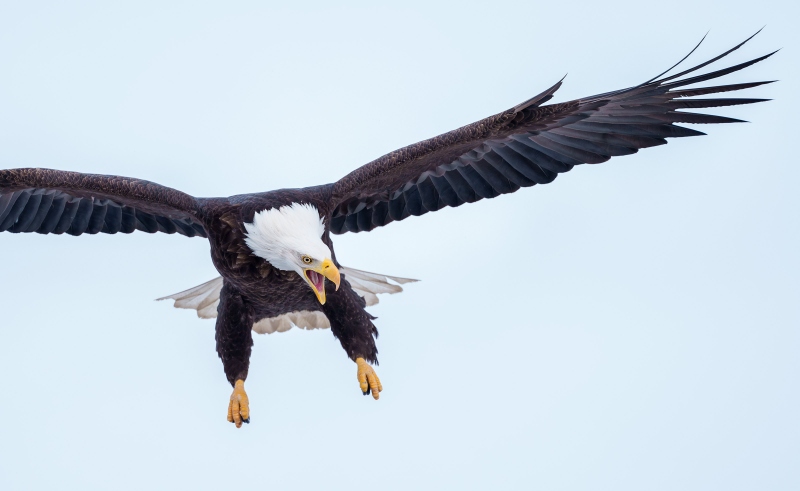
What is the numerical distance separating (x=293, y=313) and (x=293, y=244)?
184 cm

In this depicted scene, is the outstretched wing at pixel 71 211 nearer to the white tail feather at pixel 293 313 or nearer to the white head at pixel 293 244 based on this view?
the white tail feather at pixel 293 313

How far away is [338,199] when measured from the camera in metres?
7.01

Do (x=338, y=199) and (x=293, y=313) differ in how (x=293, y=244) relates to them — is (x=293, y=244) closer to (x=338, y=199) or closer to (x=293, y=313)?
(x=338, y=199)

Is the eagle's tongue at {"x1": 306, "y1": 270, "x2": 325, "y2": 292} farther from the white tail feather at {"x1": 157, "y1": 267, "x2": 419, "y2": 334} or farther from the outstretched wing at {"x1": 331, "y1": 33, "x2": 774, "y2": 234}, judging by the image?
the white tail feather at {"x1": 157, "y1": 267, "x2": 419, "y2": 334}

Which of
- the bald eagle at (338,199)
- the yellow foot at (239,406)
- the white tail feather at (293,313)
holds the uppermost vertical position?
the bald eagle at (338,199)

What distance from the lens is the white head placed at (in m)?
6.31

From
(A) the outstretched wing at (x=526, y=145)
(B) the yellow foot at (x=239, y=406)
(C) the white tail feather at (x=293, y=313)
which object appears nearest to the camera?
(A) the outstretched wing at (x=526, y=145)

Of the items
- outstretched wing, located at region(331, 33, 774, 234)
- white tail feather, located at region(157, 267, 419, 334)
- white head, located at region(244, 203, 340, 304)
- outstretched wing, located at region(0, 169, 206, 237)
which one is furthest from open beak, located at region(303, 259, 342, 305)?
white tail feather, located at region(157, 267, 419, 334)

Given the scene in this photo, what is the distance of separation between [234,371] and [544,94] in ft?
8.14

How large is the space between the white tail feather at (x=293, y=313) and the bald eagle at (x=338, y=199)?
2.10 feet

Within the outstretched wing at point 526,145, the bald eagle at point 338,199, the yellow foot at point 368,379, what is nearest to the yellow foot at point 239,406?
the bald eagle at point 338,199

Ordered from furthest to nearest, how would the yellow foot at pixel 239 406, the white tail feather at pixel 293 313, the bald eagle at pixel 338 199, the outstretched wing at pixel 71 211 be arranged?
the white tail feather at pixel 293 313 → the outstretched wing at pixel 71 211 → the yellow foot at pixel 239 406 → the bald eagle at pixel 338 199

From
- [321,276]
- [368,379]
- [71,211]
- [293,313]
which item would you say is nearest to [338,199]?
[321,276]

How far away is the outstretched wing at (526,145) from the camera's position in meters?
6.74
